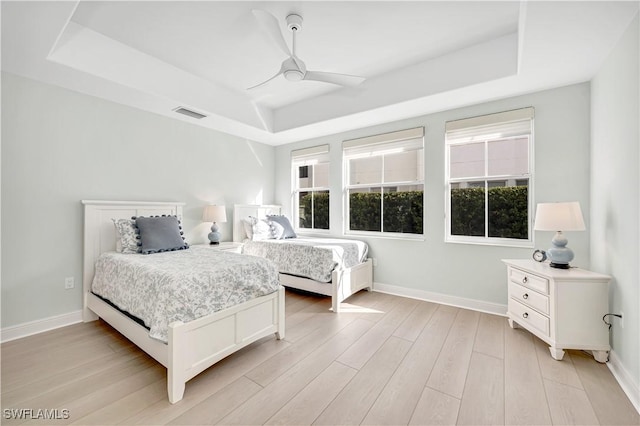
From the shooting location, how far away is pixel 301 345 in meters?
2.41

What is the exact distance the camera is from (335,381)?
6.24 feet

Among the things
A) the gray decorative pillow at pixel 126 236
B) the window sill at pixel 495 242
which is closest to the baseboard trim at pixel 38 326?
the gray decorative pillow at pixel 126 236

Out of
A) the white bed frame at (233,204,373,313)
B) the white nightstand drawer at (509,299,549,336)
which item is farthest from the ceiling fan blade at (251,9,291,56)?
the white nightstand drawer at (509,299,549,336)

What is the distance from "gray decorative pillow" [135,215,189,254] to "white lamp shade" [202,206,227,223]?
64cm

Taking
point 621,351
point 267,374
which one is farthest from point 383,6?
point 621,351

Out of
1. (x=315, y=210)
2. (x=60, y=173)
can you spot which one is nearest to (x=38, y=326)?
(x=60, y=173)

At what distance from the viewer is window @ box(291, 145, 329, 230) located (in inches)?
186

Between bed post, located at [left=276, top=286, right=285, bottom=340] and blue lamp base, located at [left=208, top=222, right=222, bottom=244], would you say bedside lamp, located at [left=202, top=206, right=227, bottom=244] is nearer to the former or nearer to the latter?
blue lamp base, located at [left=208, top=222, right=222, bottom=244]

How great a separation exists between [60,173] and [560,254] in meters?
4.75

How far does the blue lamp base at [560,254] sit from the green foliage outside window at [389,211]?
151 cm

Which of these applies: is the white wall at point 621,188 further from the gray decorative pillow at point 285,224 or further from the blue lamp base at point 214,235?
the blue lamp base at point 214,235

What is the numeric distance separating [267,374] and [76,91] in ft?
11.1

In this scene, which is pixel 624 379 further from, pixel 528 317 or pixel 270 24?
pixel 270 24

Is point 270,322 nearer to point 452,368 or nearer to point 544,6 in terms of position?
point 452,368
